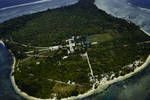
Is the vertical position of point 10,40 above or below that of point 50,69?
below

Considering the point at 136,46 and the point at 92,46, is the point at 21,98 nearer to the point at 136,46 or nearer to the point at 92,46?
the point at 92,46

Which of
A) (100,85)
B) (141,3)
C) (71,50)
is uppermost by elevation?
(100,85)

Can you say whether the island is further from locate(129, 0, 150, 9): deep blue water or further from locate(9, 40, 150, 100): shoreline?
locate(129, 0, 150, 9): deep blue water

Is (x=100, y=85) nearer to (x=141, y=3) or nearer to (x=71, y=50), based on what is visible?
(x=71, y=50)

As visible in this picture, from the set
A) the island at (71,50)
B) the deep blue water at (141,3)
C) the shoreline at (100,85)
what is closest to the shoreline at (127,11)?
the deep blue water at (141,3)

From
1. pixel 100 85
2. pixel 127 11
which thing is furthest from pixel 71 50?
pixel 127 11

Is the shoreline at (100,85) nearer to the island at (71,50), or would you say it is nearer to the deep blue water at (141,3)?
the island at (71,50)

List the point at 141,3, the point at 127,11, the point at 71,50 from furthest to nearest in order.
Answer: the point at 141,3 < the point at 127,11 < the point at 71,50

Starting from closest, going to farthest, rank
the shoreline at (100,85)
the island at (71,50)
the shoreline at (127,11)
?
the shoreline at (100,85)
the island at (71,50)
the shoreline at (127,11)

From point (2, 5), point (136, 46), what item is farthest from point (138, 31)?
point (2, 5)
